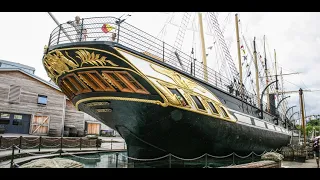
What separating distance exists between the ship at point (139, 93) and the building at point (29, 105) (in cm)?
1210

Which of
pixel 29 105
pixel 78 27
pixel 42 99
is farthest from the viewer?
pixel 42 99

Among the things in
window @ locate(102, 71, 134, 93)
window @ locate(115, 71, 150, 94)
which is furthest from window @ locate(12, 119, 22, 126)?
window @ locate(115, 71, 150, 94)

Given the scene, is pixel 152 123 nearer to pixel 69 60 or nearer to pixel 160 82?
pixel 160 82

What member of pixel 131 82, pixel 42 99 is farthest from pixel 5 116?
pixel 131 82

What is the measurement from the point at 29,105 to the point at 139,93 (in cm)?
1549

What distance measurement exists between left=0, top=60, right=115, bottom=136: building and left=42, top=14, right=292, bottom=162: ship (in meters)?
12.1

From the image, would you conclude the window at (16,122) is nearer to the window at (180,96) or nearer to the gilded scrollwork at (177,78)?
the gilded scrollwork at (177,78)

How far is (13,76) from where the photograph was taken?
18.9m

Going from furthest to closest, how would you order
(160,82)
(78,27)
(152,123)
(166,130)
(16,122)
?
(16,122) < (166,130) < (152,123) < (78,27) < (160,82)

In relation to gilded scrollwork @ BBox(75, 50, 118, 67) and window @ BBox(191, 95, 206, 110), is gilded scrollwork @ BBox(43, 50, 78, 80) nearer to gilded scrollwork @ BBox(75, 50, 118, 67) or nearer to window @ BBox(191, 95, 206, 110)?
gilded scrollwork @ BBox(75, 50, 118, 67)

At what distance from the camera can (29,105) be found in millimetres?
A: 19703

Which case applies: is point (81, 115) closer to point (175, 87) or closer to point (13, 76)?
point (13, 76)

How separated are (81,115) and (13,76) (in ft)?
24.0

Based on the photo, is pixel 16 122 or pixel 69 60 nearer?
pixel 69 60
